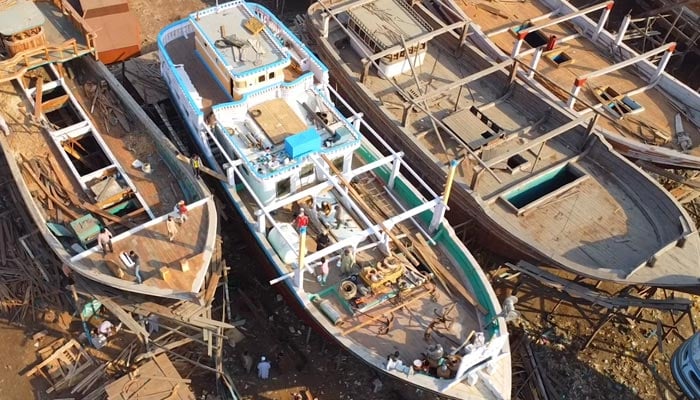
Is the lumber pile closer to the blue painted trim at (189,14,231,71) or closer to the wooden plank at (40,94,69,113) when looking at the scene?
the wooden plank at (40,94,69,113)

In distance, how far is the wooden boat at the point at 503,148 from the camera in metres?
18.2

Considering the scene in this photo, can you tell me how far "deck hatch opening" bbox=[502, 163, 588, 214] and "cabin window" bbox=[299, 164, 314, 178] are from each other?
19.1 ft

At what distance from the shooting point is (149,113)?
71.4 ft

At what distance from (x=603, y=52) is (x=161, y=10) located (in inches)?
724

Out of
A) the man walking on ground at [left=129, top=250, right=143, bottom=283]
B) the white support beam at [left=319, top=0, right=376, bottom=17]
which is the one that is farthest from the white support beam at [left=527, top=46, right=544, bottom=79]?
the man walking on ground at [left=129, top=250, right=143, bottom=283]

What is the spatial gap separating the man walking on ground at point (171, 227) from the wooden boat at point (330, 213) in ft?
6.30

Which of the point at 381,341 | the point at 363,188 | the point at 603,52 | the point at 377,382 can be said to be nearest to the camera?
the point at 381,341

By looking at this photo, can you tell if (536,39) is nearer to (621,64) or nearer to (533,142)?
(621,64)

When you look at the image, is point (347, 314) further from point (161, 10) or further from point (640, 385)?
point (161, 10)

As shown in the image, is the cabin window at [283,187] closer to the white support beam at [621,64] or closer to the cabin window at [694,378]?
the white support beam at [621,64]

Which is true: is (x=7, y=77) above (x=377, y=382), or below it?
above

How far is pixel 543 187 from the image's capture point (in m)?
20.3

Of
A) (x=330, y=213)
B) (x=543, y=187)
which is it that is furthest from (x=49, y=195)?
(x=543, y=187)

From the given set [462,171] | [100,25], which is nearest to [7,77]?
[100,25]
